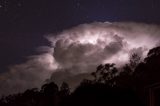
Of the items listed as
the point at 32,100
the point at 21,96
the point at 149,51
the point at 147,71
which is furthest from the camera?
the point at 21,96

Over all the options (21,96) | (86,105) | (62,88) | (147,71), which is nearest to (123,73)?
(147,71)

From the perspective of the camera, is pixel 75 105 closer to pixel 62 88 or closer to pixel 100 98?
pixel 100 98

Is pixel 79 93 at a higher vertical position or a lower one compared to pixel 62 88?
lower

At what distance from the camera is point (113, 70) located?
58.8 m

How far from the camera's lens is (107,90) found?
25141 mm

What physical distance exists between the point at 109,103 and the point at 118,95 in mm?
995

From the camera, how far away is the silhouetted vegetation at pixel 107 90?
81.9ft

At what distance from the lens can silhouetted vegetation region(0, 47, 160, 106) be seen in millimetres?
24953

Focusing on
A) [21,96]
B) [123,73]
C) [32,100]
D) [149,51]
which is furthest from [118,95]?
[21,96]

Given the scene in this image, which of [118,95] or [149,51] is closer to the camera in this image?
[118,95]

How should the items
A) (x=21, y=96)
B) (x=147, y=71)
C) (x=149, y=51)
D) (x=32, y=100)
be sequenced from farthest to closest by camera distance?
1. (x=21, y=96)
2. (x=32, y=100)
3. (x=149, y=51)
4. (x=147, y=71)

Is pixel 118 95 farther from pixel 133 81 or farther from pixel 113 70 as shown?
pixel 113 70

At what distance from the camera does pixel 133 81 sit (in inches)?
1903

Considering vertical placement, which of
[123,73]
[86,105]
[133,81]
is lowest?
[86,105]
